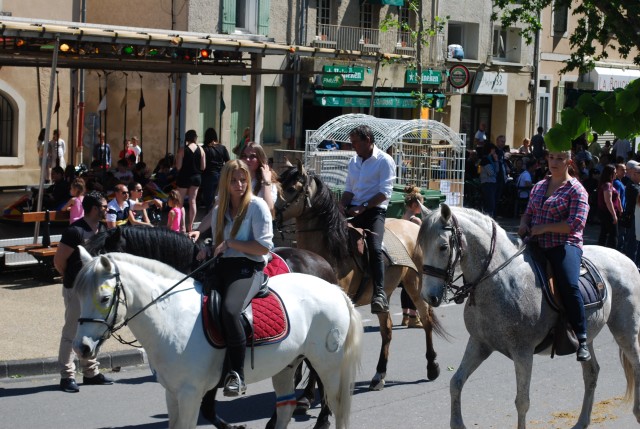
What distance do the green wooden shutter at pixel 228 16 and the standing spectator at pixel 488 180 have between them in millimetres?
10126

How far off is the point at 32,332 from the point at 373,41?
26.6m

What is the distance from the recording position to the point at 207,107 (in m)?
31.6

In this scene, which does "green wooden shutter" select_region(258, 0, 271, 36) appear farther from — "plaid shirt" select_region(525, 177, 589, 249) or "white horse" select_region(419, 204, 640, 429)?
"white horse" select_region(419, 204, 640, 429)

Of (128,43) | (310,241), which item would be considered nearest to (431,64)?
(128,43)

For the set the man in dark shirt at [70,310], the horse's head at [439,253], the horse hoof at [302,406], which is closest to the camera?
the horse's head at [439,253]

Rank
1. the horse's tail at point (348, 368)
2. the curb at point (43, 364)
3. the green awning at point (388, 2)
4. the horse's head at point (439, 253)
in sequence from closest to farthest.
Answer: the horse's tail at point (348, 368), the horse's head at point (439, 253), the curb at point (43, 364), the green awning at point (388, 2)

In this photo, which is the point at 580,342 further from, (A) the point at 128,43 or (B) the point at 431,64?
(B) the point at 431,64

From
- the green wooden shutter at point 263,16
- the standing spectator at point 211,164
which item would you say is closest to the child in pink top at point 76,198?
the standing spectator at point 211,164

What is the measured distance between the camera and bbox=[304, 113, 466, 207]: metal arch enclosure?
19.8 meters

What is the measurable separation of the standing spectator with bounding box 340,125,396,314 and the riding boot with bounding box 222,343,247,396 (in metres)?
3.58

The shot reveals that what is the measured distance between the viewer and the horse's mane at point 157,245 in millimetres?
7938

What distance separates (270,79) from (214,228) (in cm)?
2611

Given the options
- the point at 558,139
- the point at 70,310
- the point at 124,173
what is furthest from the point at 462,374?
the point at 124,173

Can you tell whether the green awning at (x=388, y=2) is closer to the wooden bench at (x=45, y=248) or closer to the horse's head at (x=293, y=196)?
the wooden bench at (x=45, y=248)
